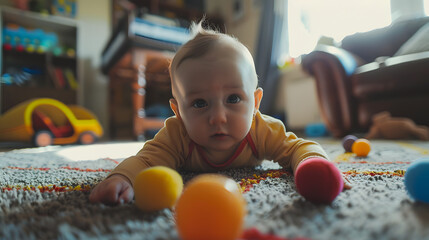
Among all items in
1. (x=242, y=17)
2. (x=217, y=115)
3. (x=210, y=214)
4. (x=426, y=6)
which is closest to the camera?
(x=210, y=214)

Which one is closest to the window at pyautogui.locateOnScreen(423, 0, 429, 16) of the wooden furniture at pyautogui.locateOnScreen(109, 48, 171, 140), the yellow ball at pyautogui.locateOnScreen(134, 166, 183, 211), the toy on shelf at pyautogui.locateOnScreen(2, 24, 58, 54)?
the wooden furniture at pyautogui.locateOnScreen(109, 48, 171, 140)

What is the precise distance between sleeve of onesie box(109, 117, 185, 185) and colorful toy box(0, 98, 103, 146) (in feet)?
4.43

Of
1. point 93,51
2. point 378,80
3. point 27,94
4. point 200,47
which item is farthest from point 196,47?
point 93,51

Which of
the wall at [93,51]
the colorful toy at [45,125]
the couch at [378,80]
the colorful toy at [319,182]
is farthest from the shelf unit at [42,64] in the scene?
the colorful toy at [319,182]

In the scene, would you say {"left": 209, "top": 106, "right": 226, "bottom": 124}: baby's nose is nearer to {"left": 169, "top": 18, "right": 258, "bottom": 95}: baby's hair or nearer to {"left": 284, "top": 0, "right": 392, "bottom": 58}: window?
{"left": 169, "top": 18, "right": 258, "bottom": 95}: baby's hair

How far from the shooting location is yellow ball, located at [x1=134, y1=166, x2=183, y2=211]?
351 millimetres

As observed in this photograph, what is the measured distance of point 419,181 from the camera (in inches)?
13.7

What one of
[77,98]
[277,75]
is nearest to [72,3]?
[77,98]

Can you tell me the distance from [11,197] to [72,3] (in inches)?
128

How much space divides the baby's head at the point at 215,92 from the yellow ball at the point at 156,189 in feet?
0.61

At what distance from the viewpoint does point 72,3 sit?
3059 millimetres

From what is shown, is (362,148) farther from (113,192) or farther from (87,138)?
(87,138)

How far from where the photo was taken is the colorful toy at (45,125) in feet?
5.37

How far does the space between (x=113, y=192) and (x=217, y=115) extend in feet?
0.76
